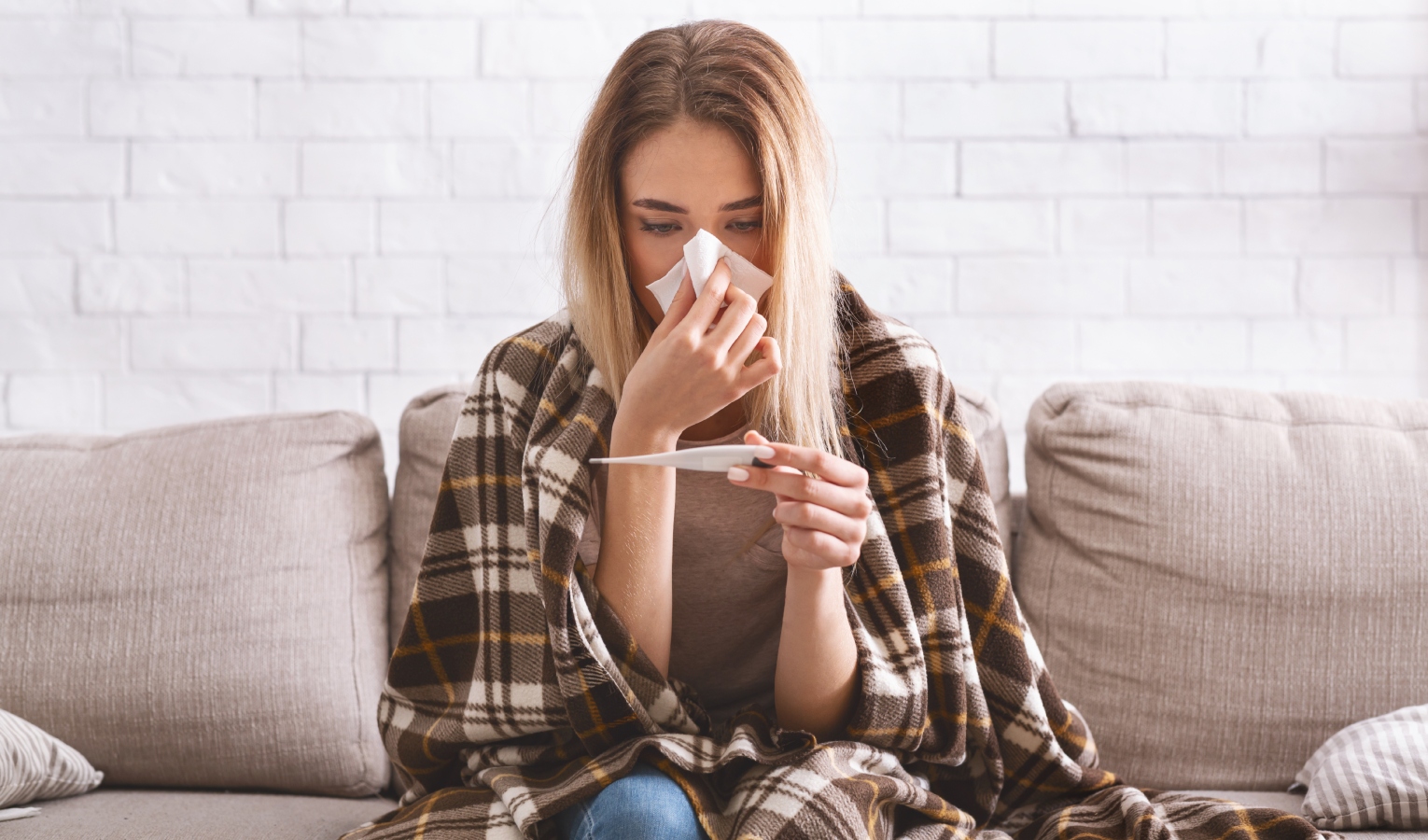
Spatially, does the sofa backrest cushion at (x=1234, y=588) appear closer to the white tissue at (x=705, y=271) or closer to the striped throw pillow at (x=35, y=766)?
the white tissue at (x=705, y=271)

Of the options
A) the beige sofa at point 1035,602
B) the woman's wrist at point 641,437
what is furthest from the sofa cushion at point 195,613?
the woman's wrist at point 641,437

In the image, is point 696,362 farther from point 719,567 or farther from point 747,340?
point 719,567

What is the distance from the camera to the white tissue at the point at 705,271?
3.51 ft

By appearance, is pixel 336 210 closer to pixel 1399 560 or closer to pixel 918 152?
pixel 918 152

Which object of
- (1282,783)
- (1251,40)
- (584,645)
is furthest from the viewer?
(1251,40)

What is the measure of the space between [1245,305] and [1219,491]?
2.00ft

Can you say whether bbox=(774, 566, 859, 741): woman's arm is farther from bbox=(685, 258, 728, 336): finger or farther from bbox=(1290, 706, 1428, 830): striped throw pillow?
bbox=(1290, 706, 1428, 830): striped throw pillow

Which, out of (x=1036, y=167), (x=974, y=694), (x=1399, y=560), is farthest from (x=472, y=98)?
(x=1399, y=560)

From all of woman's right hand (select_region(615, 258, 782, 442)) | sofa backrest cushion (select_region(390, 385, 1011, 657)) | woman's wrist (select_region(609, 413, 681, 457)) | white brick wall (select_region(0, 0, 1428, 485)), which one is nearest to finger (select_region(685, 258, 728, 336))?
woman's right hand (select_region(615, 258, 782, 442))

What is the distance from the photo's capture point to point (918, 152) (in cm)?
198

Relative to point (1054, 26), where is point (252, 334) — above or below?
below

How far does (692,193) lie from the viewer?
3.62ft

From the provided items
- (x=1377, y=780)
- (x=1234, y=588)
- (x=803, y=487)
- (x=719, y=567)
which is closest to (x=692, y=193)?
(x=803, y=487)

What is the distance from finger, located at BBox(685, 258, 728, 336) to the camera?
1041 millimetres
